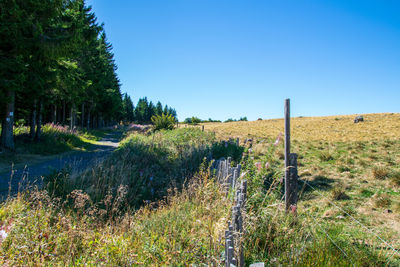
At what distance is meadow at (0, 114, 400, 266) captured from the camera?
97.2 inches

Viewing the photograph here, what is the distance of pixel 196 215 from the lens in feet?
12.0

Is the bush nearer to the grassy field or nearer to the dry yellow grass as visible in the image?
the dry yellow grass

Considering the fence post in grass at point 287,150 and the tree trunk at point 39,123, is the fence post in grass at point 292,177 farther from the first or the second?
the tree trunk at point 39,123

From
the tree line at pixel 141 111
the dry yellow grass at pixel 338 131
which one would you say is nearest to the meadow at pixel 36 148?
the dry yellow grass at pixel 338 131

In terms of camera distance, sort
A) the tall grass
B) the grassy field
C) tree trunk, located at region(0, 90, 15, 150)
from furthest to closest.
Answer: tree trunk, located at region(0, 90, 15, 150), the grassy field, the tall grass

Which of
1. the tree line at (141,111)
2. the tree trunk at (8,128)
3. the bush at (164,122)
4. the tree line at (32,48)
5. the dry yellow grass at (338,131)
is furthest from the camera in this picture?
the tree line at (141,111)

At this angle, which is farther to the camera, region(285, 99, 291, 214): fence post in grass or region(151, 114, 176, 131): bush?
region(151, 114, 176, 131): bush

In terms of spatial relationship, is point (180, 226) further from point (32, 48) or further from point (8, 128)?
point (32, 48)

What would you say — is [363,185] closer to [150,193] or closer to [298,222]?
[298,222]

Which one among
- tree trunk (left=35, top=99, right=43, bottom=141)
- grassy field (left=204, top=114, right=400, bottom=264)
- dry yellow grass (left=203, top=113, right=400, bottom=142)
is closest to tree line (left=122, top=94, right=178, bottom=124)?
dry yellow grass (left=203, top=113, right=400, bottom=142)

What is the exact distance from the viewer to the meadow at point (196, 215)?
2.47m

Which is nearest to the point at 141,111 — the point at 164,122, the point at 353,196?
the point at 164,122

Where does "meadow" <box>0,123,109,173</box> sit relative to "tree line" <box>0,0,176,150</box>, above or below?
below

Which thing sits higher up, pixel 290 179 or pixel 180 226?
pixel 290 179
